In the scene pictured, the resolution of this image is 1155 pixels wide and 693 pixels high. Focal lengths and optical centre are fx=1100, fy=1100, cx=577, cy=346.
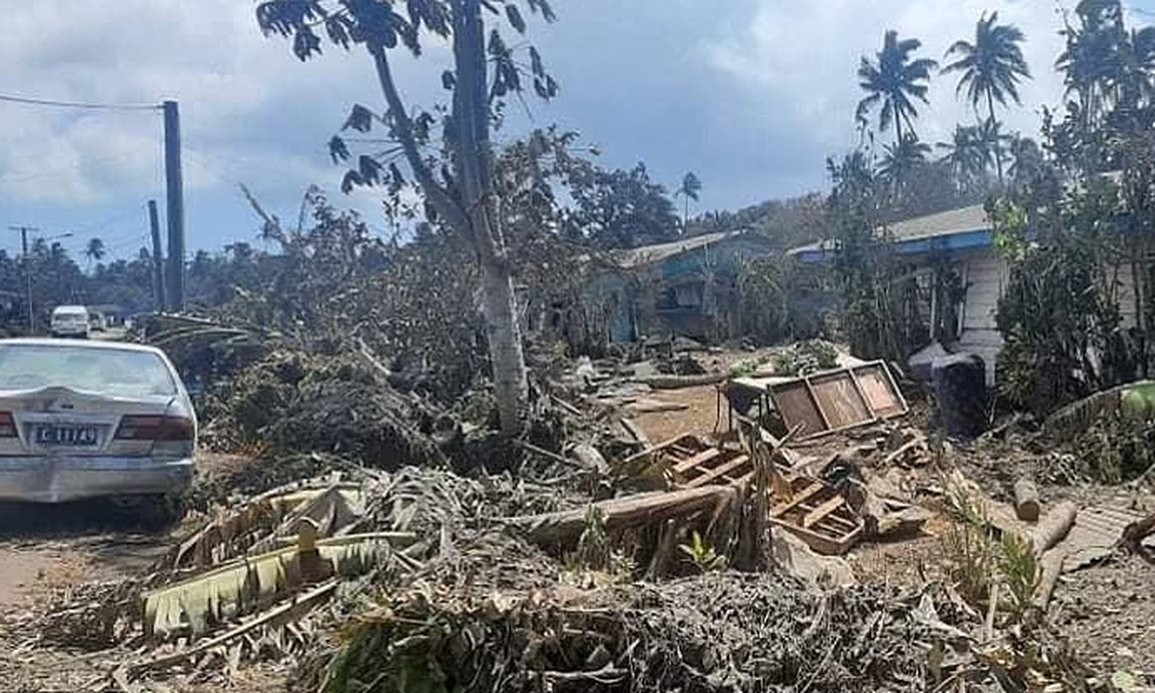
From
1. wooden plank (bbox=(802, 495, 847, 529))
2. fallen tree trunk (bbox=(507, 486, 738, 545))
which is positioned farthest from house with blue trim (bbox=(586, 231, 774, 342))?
fallen tree trunk (bbox=(507, 486, 738, 545))

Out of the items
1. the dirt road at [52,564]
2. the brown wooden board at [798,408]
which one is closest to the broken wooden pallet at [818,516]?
the brown wooden board at [798,408]

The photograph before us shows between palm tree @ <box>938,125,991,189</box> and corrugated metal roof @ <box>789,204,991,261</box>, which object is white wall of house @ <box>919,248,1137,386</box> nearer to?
corrugated metal roof @ <box>789,204,991,261</box>

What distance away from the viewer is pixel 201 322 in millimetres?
19109

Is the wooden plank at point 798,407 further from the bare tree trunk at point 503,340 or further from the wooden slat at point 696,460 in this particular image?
the wooden slat at point 696,460

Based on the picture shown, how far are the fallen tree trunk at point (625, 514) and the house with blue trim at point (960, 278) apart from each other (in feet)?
36.3

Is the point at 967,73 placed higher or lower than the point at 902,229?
higher

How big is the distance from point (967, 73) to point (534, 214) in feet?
144

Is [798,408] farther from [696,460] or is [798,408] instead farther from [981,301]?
[981,301]

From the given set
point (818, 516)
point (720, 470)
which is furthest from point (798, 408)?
point (720, 470)

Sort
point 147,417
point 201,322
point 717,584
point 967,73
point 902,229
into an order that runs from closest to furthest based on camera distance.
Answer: point 717,584
point 147,417
point 201,322
point 902,229
point 967,73

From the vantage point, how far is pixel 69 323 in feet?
135

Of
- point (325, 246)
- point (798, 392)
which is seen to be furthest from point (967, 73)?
point (798, 392)

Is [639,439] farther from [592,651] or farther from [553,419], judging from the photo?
[592,651]

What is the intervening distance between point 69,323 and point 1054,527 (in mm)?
40424
